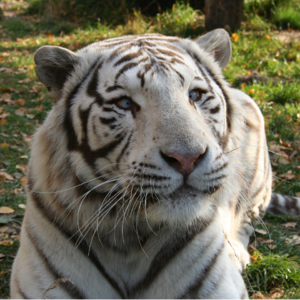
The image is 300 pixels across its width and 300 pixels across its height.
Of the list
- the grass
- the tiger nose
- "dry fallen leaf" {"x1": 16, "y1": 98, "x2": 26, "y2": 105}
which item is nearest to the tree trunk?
the grass

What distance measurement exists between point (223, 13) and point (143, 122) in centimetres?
587

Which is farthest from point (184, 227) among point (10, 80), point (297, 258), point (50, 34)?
point (50, 34)

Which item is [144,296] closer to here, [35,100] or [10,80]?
[35,100]

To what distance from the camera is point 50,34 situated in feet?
30.6

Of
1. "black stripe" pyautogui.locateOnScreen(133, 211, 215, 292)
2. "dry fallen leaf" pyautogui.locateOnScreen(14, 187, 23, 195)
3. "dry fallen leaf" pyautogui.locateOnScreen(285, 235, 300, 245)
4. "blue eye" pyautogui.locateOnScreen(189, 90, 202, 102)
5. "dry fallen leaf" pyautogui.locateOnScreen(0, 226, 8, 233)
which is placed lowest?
"dry fallen leaf" pyautogui.locateOnScreen(285, 235, 300, 245)

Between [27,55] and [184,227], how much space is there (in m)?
6.60

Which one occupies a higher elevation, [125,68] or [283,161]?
[125,68]

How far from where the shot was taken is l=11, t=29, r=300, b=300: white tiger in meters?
1.89

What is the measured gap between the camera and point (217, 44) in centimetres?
249

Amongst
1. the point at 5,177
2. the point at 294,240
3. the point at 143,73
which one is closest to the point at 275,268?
the point at 294,240

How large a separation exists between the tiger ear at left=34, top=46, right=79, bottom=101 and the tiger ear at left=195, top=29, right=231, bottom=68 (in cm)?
76

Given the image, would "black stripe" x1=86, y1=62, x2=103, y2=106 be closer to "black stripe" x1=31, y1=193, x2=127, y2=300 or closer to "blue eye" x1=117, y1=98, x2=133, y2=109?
"blue eye" x1=117, y1=98, x2=133, y2=109

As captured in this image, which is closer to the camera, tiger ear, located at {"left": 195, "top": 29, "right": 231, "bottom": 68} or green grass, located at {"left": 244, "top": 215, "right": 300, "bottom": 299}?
tiger ear, located at {"left": 195, "top": 29, "right": 231, "bottom": 68}

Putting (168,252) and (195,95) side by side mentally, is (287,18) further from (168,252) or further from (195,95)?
(168,252)
